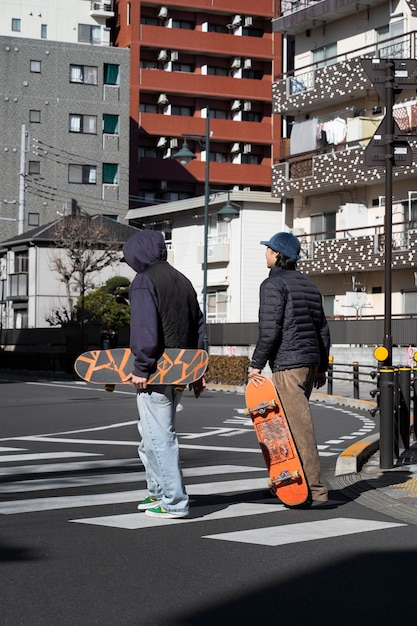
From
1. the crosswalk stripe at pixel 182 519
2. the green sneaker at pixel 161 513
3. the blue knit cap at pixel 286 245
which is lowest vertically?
the crosswalk stripe at pixel 182 519

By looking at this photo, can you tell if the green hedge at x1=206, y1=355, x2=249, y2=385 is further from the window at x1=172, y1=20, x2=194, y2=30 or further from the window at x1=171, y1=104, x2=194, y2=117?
the window at x1=172, y1=20, x2=194, y2=30

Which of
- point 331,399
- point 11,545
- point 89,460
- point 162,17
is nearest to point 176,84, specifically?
point 162,17

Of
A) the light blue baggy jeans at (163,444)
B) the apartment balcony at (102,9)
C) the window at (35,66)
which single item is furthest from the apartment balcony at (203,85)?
the light blue baggy jeans at (163,444)

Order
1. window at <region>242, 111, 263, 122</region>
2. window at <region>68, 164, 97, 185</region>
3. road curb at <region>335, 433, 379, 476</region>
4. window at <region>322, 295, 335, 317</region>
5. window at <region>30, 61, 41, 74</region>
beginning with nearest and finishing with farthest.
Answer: road curb at <region>335, 433, 379, 476</region> → window at <region>322, 295, 335, 317</region> → window at <region>30, 61, 41, 74</region> → window at <region>68, 164, 97, 185</region> → window at <region>242, 111, 263, 122</region>

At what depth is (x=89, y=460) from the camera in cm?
1136

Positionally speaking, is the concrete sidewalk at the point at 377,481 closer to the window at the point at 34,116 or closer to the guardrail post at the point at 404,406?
the guardrail post at the point at 404,406

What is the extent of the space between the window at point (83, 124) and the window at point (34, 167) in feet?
9.86

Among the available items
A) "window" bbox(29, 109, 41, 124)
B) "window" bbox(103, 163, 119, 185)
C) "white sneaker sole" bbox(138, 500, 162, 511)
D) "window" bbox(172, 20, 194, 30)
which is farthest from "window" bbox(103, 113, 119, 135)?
"white sneaker sole" bbox(138, 500, 162, 511)

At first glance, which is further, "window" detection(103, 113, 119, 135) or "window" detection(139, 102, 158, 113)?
"window" detection(139, 102, 158, 113)

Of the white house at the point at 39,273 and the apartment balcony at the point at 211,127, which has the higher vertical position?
the apartment balcony at the point at 211,127

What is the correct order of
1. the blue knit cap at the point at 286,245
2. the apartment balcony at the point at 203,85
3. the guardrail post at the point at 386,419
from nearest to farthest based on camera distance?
the blue knit cap at the point at 286,245 < the guardrail post at the point at 386,419 < the apartment balcony at the point at 203,85

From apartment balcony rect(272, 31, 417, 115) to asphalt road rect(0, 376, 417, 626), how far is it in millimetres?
31390

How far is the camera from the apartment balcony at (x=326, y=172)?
1618 inches

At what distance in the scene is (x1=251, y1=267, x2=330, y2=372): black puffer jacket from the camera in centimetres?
799
